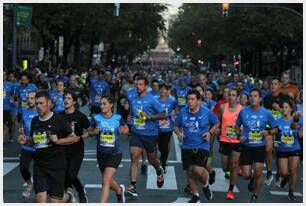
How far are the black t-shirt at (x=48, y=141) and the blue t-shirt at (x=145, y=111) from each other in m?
2.90

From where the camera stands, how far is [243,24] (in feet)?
151

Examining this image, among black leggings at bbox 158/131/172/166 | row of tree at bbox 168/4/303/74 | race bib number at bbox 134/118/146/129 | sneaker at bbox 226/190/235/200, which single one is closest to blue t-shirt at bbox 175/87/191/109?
black leggings at bbox 158/131/172/166

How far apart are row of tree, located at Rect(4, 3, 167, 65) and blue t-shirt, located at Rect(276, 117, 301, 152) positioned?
2830 cm

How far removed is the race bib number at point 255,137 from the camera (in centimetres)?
957

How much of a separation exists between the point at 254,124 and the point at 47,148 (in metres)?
3.21

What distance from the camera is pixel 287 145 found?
987 centimetres

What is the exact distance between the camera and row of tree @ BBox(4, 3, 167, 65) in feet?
123

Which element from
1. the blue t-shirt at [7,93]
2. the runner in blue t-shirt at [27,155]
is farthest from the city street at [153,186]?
the blue t-shirt at [7,93]

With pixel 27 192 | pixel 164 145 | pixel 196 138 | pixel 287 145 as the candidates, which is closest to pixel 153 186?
pixel 164 145

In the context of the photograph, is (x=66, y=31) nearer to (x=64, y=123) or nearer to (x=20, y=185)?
(x=20, y=185)

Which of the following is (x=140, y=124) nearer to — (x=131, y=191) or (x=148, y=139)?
(x=148, y=139)

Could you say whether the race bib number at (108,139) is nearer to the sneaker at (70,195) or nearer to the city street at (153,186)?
the sneaker at (70,195)

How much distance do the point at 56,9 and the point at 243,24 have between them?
46.4 feet

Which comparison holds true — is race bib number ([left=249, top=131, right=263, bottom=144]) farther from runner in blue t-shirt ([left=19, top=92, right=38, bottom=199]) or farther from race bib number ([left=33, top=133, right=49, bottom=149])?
race bib number ([left=33, top=133, right=49, bottom=149])
